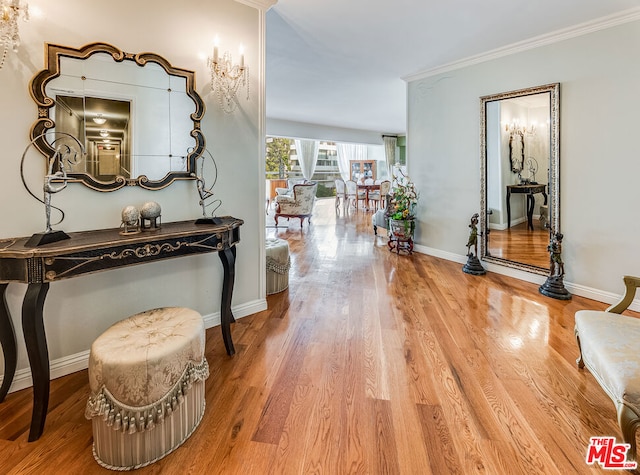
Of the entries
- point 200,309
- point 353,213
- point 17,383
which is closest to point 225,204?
point 200,309

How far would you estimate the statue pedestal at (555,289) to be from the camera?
330 centimetres

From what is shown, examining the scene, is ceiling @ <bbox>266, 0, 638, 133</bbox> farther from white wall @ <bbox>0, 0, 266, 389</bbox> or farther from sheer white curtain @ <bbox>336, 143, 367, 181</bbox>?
sheer white curtain @ <bbox>336, 143, 367, 181</bbox>

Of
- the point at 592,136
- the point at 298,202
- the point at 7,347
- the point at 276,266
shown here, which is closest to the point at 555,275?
the point at 592,136

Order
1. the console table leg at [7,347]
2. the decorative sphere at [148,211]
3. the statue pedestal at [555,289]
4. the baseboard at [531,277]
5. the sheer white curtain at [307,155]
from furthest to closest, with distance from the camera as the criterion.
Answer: the sheer white curtain at [307,155] → the statue pedestal at [555,289] → the baseboard at [531,277] → the decorative sphere at [148,211] → the console table leg at [7,347]

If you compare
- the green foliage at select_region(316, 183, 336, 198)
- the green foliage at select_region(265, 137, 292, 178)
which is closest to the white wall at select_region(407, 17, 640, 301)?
the green foliage at select_region(265, 137, 292, 178)

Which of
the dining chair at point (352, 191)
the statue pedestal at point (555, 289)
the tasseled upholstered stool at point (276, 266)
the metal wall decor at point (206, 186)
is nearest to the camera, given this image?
the metal wall decor at point (206, 186)

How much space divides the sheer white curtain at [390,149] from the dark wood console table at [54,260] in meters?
11.0

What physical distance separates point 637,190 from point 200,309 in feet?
12.7

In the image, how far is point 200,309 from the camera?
8.60 ft

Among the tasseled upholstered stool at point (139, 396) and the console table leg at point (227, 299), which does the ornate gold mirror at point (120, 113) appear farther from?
the tasseled upholstered stool at point (139, 396)

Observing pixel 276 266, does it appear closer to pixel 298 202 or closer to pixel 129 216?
pixel 129 216

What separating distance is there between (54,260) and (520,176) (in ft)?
13.8

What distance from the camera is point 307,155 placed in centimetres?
1121

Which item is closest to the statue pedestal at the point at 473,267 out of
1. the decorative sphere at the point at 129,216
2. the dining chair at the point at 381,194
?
the decorative sphere at the point at 129,216
